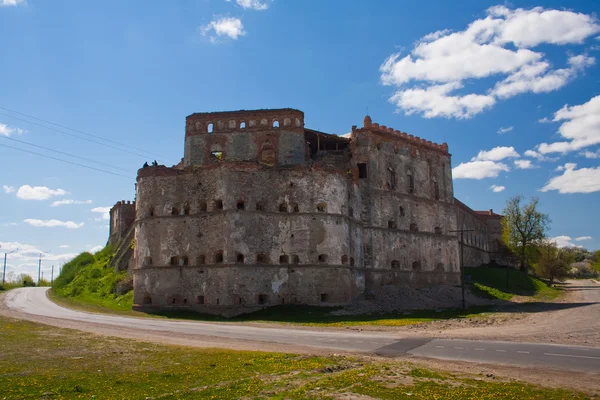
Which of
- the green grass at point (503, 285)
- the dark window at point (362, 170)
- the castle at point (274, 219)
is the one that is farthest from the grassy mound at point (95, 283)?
the green grass at point (503, 285)

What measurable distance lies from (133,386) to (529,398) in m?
9.28

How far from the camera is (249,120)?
4816cm

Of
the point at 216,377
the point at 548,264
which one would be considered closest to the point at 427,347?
the point at 216,377

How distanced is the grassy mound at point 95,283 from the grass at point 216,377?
27.6 m

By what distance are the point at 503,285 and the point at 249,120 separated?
37463 mm

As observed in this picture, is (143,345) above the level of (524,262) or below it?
below

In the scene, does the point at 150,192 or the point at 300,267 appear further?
the point at 150,192

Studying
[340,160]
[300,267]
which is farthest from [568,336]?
[340,160]

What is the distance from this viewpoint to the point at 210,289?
40.3 meters

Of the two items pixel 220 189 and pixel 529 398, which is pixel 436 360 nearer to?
pixel 529 398

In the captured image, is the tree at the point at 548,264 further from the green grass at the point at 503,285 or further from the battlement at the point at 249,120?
the battlement at the point at 249,120

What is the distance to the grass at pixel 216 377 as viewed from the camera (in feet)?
39.1

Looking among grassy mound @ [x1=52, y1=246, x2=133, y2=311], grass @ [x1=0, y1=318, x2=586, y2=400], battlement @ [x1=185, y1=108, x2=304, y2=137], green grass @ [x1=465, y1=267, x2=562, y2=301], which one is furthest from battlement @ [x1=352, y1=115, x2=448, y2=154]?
grass @ [x1=0, y1=318, x2=586, y2=400]

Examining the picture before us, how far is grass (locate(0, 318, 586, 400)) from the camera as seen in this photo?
1193 cm
